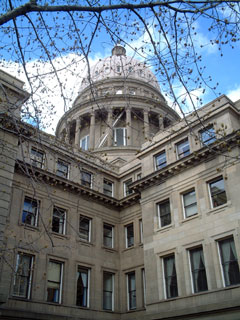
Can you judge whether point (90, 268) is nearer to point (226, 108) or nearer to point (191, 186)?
point (191, 186)

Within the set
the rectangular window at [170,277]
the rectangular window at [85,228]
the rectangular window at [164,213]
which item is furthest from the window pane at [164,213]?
the rectangular window at [85,228]

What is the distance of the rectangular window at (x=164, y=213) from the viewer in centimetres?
2692

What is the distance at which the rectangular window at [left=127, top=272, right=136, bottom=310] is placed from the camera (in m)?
28.6

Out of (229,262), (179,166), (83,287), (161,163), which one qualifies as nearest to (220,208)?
(229,262)

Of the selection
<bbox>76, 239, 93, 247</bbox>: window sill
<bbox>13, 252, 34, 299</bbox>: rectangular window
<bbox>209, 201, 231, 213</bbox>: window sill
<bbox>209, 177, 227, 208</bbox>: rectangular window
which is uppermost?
<bbox>209, 177, 227, 208</bbox>: rectangular window

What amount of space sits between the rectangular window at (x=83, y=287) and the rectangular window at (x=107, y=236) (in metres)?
3.38

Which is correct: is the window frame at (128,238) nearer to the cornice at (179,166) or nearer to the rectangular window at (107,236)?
the rectangular window at (107,236)

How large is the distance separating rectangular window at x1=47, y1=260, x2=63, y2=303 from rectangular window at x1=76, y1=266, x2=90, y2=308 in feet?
5.45

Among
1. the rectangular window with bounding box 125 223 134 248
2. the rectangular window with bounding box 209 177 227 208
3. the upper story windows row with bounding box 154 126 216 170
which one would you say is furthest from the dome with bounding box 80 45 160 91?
the rectangular window with bounding box 125 223 134 248

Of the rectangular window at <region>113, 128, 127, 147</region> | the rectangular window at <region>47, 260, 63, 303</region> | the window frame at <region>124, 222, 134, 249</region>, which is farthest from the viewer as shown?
the rectangular window at <region>113, 128, 127, 147</region>

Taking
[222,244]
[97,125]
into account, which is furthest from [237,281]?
[97,125]

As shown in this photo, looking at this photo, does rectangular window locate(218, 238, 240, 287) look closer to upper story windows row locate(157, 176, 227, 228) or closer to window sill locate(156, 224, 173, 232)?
upper story windows row locate(157, 176, 227, 228)

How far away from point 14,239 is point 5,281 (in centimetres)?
282

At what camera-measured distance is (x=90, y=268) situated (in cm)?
2833
